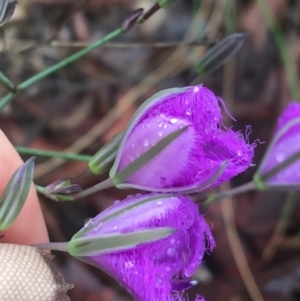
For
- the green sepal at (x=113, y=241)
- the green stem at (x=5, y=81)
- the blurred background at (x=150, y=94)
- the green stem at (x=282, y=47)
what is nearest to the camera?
the green sepal at (x=113, y=241)

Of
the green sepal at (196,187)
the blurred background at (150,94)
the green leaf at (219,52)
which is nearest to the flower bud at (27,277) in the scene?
the green sepal at (196,187)

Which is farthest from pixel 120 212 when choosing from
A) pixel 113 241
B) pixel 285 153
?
pixel 285 153

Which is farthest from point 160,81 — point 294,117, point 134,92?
point 294,117

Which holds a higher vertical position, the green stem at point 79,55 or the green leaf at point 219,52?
the green stem at point 79,55

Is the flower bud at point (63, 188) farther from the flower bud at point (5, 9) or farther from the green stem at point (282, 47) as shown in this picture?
the green stem at point (282, 47)

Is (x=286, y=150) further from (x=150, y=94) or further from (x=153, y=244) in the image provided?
(x=150, y=94)

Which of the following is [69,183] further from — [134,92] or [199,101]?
[134,92]

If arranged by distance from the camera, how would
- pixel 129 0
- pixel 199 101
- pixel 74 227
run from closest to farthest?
pixel 199 101, pixel 74 227, pixel 129 0

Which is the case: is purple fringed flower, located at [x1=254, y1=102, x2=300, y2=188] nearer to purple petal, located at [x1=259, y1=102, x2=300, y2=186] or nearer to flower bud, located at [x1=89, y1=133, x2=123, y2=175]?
purple petal, located at [x1=259, y1=102, x2=300, y2=186]
